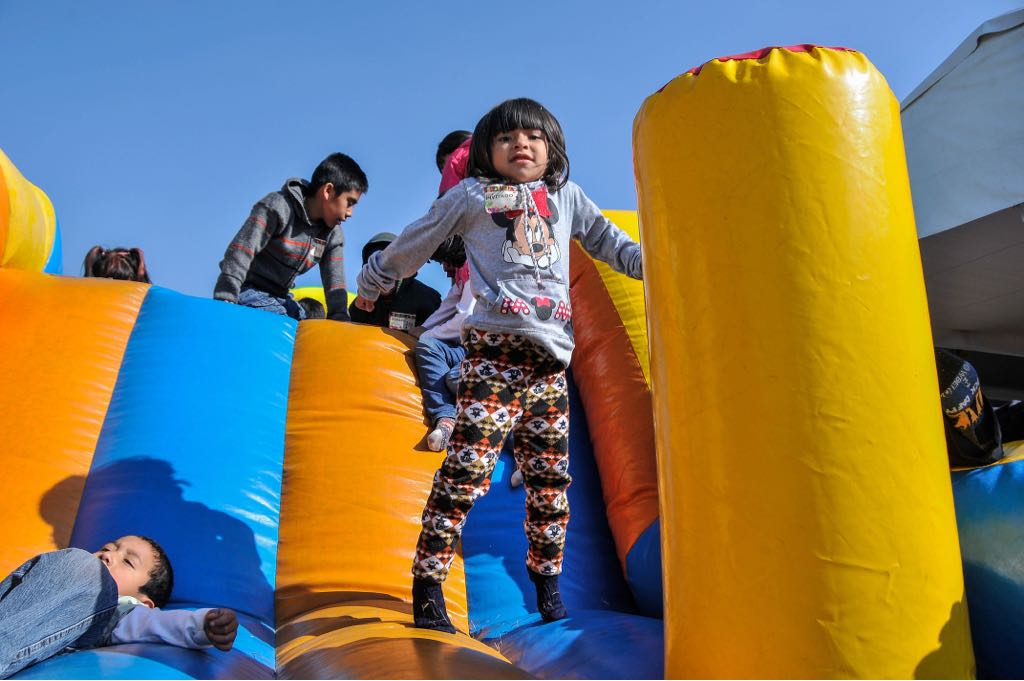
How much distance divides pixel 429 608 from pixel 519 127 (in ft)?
3.22

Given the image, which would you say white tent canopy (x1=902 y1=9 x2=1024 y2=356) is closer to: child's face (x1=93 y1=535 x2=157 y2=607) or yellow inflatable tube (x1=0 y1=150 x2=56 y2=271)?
child's face (x1=93 y1=535 x2=157 y2=607)

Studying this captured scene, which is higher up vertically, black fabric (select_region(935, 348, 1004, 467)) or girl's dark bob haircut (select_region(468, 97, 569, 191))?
girl's dark bob haircut (select_region(468, 97, 569, 191))

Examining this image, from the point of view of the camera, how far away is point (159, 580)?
5.64 ft

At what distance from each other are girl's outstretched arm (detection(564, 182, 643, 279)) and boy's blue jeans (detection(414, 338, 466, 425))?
57cm

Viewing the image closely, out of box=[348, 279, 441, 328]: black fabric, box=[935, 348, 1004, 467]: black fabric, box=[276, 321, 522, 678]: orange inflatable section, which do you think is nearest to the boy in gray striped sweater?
box=[348, 279, 441, 328]: black fabric

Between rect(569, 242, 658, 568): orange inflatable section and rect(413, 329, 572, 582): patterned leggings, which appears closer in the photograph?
rect(413, 329, 572, 582): patterned leggings

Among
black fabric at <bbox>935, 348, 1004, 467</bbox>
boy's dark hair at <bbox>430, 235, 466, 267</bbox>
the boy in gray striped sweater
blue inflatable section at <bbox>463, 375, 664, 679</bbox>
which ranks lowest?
blue inflatable section at <bbox>463, 375, 664, 679</bbox>

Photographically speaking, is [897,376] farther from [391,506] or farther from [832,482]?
[391,506]

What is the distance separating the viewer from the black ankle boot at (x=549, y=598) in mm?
1757

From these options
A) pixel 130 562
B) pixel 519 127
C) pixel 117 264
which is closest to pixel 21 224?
pixel 117 264

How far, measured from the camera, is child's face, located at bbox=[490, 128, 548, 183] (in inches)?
72.9

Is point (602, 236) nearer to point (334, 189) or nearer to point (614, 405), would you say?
point (614, 405)

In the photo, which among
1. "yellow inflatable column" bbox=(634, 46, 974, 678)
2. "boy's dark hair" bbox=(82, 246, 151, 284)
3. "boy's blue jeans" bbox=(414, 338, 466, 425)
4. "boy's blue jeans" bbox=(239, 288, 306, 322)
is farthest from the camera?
"boy's dark hair" bbox=(82, 246, 151, 284)

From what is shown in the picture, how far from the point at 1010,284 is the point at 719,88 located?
1152mm
